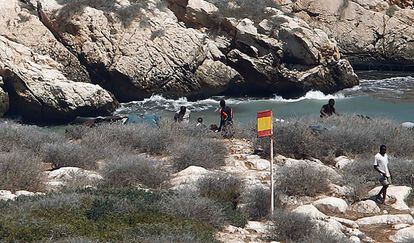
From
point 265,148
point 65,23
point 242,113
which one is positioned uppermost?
point 65,23

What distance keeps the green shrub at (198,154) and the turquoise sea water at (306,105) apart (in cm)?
1064

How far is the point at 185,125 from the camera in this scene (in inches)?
738

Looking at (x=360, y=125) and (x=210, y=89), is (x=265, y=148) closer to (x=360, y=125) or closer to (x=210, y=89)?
(x=360, y=125)

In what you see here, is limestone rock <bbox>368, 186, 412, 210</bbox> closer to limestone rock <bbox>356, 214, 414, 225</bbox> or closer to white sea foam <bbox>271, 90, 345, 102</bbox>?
limestone rock <bbox>356, 214, 414, 225</bbox>

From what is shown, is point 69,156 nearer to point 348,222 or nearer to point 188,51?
point 348,222

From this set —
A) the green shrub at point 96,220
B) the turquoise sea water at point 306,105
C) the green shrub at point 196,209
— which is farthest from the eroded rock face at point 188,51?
the green shrub at point 196,209

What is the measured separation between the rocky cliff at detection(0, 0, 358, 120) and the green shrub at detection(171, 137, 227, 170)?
37.2 feet

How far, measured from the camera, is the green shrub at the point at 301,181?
1263 centimetres

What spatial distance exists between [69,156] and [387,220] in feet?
22.5

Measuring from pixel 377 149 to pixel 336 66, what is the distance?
19178 millimetres

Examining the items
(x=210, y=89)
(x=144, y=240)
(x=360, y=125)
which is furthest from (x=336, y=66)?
(x=144, y=240)

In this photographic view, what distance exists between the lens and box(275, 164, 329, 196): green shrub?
41.4ft

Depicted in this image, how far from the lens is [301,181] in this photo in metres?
12.7


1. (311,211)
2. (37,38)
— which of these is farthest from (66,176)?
(37,38)
